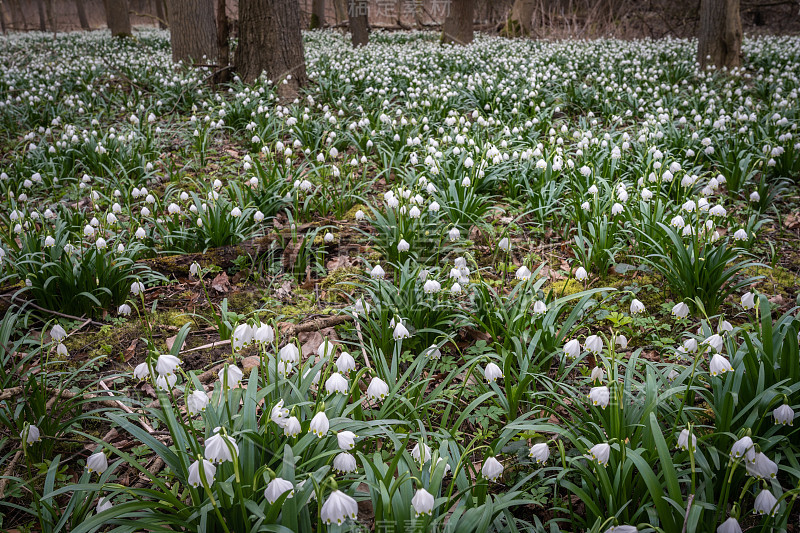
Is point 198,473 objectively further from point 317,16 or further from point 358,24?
point 317,16

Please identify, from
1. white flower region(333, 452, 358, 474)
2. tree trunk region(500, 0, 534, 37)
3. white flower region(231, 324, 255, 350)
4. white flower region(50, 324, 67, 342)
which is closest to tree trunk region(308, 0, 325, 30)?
tree trunk region(500, 0, 534, 37)

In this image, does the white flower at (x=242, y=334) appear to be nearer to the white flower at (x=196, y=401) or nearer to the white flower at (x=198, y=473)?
the white flower at (x=196, y=401)

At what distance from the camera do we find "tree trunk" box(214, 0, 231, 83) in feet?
28.6

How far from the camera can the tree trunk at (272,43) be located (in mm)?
7609

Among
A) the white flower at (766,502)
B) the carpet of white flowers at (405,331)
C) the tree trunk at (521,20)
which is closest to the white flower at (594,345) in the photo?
the carpet of white flowers at (405,331)

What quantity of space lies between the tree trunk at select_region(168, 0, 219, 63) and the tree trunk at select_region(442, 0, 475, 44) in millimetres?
7089

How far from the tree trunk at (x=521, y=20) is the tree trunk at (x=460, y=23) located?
3.11 metres

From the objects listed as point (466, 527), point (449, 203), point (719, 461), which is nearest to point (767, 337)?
point (719, 461)

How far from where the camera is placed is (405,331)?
7.68ft

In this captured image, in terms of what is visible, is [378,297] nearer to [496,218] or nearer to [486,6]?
[496,218]

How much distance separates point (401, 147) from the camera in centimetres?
543

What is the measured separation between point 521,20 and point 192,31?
37.5ft

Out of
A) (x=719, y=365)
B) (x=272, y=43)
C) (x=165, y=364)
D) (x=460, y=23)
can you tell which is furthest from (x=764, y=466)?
(x=460, y=23)

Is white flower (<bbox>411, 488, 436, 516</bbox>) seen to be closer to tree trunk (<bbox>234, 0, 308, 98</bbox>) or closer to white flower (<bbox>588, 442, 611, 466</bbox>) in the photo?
white flower (<bbox>588, 442, 611, 466</bbox>)
